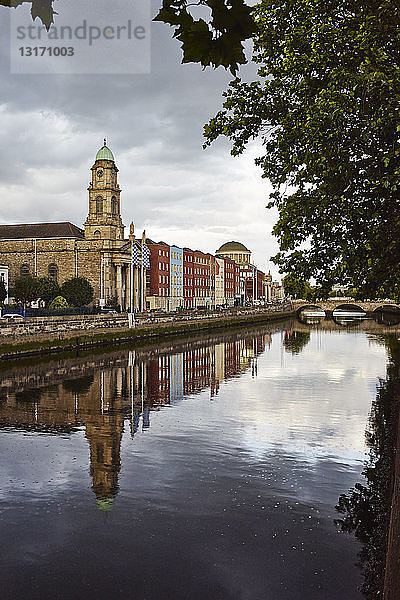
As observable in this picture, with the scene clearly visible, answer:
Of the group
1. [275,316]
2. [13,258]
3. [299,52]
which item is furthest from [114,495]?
[275,316]

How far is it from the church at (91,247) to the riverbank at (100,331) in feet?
46.2

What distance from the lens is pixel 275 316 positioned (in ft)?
392

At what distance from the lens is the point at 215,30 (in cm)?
285

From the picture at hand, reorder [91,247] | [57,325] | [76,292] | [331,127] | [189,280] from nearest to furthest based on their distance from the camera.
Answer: [331,127]
[57,325]
[76,292]
[91,247]
[189,280]

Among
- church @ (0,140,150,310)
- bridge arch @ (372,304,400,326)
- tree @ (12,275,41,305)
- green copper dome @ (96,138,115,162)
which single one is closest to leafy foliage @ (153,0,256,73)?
tree @ (12,275,41,305)

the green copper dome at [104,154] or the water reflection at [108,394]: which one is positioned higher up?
the green copper dome at [104,154]

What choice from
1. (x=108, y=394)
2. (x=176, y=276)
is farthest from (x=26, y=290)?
(x=108, y=394)

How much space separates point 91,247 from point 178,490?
81066 mm

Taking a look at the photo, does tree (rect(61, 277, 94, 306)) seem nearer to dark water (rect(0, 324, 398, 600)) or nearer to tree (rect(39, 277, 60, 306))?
tree (rect(39, 277, 60, 306))

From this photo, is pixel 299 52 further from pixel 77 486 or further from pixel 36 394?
pixel 36 394

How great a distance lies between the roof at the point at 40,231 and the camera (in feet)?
306

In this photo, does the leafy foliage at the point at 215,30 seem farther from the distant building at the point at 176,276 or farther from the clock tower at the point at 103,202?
the distant building at the point at 176,276

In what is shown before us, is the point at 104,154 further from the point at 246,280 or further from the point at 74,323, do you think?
the point at 246,280

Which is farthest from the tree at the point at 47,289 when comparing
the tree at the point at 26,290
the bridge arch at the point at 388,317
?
the bridge arch at the point at 388,317
